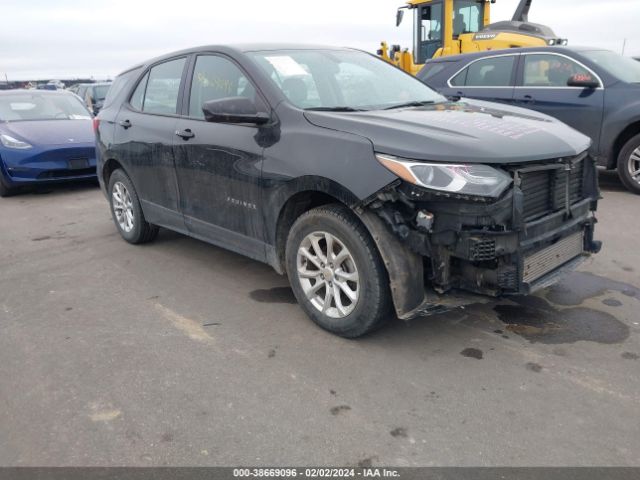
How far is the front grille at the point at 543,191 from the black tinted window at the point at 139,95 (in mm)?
3580

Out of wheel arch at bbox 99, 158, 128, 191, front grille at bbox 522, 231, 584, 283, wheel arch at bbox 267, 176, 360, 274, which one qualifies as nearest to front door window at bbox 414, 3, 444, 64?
wheel arch at bbox 99, 158, 128, 191

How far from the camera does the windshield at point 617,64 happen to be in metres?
7.12

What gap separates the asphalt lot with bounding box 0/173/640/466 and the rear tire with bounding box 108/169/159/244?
862mm

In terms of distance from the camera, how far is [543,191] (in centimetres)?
329

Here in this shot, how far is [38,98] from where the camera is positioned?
9.80m

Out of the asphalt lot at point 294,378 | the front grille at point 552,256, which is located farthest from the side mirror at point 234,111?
the front grille at point 552,256

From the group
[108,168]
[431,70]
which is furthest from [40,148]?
[431,70]

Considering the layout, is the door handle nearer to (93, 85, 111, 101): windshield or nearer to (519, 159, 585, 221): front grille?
(519, 159, 585, 221): front grille

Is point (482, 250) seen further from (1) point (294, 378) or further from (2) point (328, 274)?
(1) point (294, 378)

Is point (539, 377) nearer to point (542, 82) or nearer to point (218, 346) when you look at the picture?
point (218, 346)

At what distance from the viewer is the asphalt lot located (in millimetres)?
2557

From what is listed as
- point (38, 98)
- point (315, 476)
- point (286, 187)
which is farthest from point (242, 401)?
point (38, 98)

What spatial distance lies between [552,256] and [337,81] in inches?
74.8

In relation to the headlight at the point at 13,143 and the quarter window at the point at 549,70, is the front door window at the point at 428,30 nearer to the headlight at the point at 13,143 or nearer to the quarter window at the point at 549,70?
the quarter window at the point at 549,70
